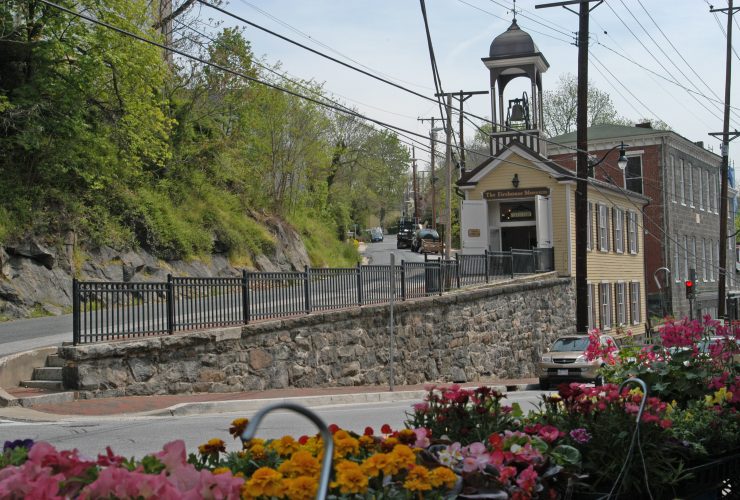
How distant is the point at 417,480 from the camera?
12.8 ft

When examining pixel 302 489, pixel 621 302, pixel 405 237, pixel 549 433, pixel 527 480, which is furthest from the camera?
pixel 405 237

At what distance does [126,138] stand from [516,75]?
1741 centimetres

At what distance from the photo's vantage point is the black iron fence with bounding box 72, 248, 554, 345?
1528 cm

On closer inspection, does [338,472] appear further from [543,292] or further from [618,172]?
[618,172]

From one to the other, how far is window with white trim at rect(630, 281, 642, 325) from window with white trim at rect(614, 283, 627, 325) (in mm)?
1170

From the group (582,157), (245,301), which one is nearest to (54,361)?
(245,301)

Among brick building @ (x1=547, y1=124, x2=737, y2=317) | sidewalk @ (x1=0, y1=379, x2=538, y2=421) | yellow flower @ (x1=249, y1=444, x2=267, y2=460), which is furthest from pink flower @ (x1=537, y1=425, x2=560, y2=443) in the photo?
brick building @ (x1=547, y1=124, x2=737, y2=317)

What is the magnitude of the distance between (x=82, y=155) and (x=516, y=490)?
26.3 metres

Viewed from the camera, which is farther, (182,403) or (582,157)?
(582,157)

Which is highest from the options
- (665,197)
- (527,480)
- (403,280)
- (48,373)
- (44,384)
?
(665,197)

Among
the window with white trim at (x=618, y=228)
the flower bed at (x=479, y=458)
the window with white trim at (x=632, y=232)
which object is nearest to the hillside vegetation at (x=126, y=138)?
the window with white trim at (x=618, y=228)

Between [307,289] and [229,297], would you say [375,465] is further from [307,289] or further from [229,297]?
[307,289]

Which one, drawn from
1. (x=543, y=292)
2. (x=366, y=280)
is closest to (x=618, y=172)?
(x=543, y=292)

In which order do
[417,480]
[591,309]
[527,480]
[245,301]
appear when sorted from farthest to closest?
[591,309] < [245,301] < [527,480] < [417,480]
